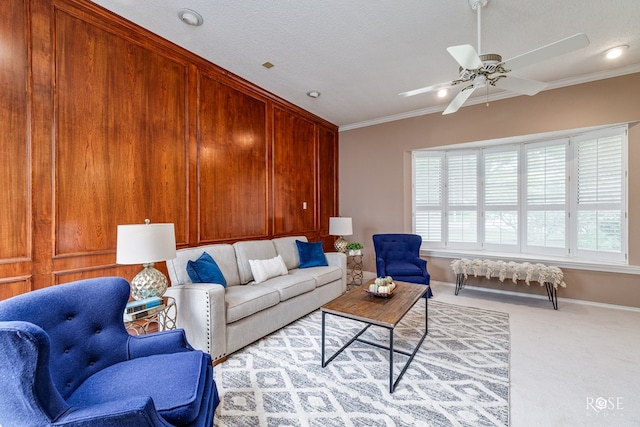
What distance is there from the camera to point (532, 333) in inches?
115

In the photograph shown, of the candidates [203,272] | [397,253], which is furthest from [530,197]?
[203,272]

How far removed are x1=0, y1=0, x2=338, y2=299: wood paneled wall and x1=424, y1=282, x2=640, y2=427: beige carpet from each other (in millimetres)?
3263

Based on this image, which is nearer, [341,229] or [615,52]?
[615,52]

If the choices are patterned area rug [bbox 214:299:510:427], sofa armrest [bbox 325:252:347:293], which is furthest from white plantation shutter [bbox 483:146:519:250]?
sofa armrest [bbox 325:252:347:293]

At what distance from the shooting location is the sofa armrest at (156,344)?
63.8 inches

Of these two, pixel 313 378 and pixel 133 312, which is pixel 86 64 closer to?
pixel 133 312

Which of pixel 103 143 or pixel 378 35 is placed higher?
pixel 378 35

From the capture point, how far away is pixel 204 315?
234cm

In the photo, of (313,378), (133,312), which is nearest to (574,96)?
(313,378)

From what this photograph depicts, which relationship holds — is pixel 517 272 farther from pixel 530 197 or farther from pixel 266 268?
pixel 266 268

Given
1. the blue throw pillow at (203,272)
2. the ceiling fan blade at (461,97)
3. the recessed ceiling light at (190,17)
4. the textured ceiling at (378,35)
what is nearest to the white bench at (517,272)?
the ceiling fan blade at (461,97)

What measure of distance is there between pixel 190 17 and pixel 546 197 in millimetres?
5131

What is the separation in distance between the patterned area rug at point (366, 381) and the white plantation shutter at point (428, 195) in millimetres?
2262

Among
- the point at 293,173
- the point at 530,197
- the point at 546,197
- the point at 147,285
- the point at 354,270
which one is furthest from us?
the point at 354,270
